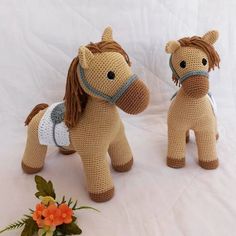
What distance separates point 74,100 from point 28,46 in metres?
0.35

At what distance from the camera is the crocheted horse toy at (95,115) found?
2.08ft

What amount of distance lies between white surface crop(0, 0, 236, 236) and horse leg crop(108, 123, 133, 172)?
21 mm

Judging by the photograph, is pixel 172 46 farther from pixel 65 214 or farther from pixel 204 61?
pixel 65 214

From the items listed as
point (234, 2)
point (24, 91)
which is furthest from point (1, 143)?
point (234, 2)

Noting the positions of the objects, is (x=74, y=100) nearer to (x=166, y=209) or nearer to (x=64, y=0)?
(x=166, y=209)

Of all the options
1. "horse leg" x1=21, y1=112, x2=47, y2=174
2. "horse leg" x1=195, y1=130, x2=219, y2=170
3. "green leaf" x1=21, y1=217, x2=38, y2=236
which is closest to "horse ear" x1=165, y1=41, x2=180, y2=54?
"horse leg" x1=195, y1=130, x2=219, y2=170

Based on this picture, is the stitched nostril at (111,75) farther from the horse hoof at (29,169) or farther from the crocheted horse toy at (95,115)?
the horse hoof at (29,169)

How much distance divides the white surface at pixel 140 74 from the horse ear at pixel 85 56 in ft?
0.97

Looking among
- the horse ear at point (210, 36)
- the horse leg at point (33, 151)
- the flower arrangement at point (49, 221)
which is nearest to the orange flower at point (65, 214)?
the flower arrangement at point (49, 221)

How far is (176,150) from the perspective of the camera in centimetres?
82

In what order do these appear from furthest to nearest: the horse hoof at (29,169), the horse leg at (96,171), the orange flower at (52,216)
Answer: the horse hoof at (29,169) < the horse leg at (96,171) < the orange flower at (52,216)

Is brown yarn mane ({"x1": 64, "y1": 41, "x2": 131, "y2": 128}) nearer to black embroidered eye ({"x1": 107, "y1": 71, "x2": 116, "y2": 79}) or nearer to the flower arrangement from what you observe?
black embroidered eye ({"x1": 107, "y1": 71, "x2": 116, "y2": 79})

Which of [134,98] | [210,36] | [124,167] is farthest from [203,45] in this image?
[124,167]

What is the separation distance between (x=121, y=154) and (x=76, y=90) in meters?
0.21
